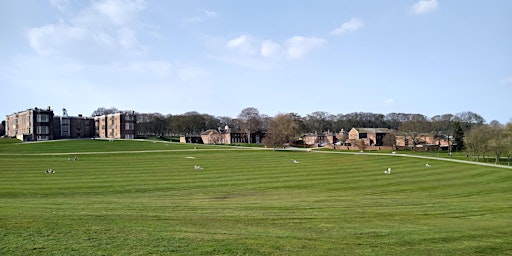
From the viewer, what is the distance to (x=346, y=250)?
11.8m

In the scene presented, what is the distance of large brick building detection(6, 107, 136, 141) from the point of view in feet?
416

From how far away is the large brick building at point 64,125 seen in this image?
126812 millimetres

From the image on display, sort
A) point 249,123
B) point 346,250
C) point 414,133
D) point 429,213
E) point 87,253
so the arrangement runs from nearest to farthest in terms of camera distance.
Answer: point 87,253 < point 346,250 < point 429,213 < point 414,133 < point 249,123

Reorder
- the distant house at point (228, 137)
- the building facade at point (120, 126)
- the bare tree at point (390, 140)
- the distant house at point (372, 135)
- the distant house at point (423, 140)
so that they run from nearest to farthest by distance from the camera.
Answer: the distant house at point (423, 140) < the bare tree at point (390, 140) < the building facade at point (120, 126) < the distant house at point (372, 135) < the distant house at point (228, 137)

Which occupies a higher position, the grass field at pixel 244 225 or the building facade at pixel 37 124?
the building facade at pixel 37 124

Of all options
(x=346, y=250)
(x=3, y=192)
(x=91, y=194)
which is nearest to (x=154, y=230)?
(x=346, y=250)

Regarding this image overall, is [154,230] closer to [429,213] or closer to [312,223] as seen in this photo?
[312,223]

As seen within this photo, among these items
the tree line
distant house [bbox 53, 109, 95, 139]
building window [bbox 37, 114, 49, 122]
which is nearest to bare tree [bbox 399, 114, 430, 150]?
the tree line

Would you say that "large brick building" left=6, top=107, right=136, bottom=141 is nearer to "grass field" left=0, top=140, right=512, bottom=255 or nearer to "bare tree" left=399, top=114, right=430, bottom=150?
"bare tree" left=399, top=114, right=430, bottom=150

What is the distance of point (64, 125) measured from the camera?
152500mm

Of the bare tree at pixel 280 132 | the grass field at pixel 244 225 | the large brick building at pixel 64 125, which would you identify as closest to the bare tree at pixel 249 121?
the bare tree at pixel 280 132

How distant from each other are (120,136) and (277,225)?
13171 cm

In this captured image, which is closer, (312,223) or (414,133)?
(312,223)

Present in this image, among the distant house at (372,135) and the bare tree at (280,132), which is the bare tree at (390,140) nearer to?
the distant house at (372,135)
